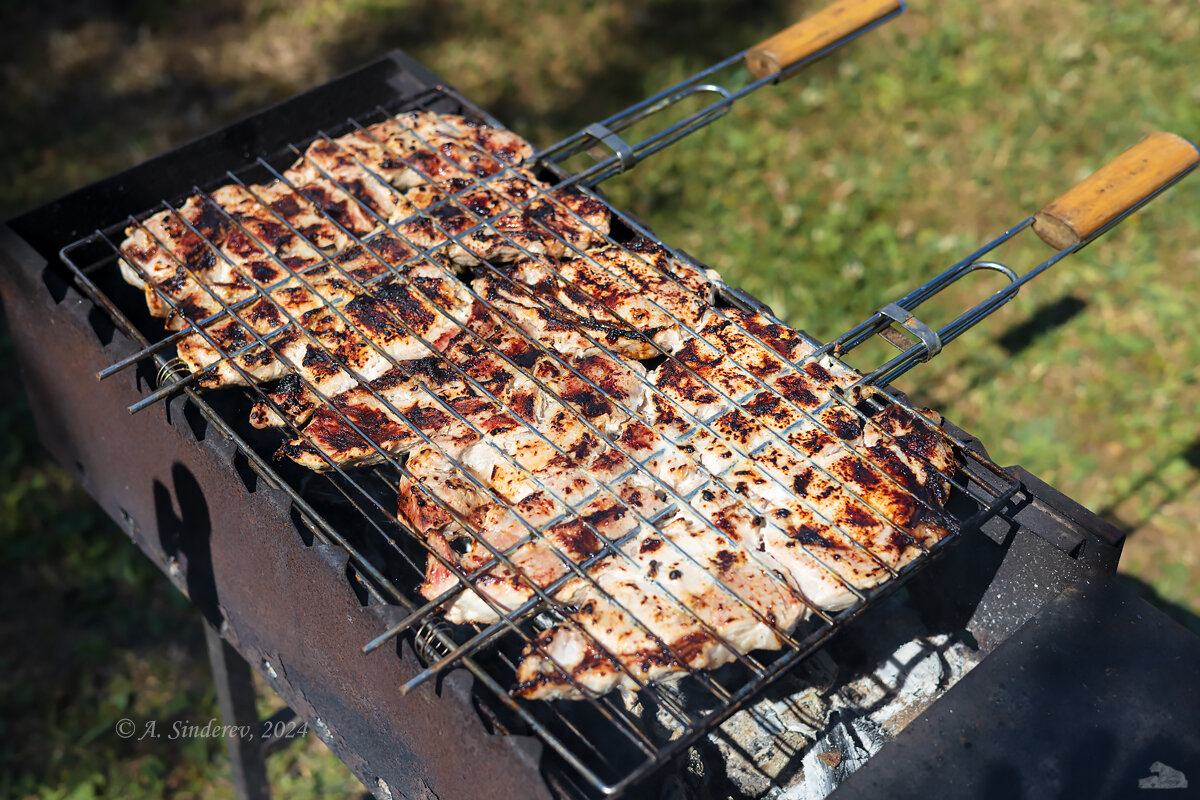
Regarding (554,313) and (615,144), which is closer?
(554,313)

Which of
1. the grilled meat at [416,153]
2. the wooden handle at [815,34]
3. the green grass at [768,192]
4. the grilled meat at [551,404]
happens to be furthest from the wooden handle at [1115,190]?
the green grass at [768,192]

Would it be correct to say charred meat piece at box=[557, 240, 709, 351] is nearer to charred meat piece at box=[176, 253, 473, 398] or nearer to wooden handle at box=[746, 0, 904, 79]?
charred meat piece at box=[176, 253, 473, 398]

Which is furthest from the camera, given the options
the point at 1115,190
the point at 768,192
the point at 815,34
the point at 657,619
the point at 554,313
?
the point at 768,192

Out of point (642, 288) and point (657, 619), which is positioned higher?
point (642, 288)

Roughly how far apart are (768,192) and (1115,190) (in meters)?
3.71

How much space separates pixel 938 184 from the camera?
6.52 metres

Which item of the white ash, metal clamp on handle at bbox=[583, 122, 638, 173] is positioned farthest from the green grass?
metal clamp on handle at bbox=[583, 122, 638, 173]

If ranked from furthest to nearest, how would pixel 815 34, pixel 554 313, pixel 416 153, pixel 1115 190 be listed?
pixel 416 153 → pixel 815 34 → pixel 554 313 → pixel 1115 190

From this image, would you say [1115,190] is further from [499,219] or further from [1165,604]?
[1165,604]

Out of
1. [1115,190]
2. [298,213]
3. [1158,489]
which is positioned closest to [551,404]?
[298,213]

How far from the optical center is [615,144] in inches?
131

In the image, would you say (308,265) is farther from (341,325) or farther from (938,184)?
(938,184)

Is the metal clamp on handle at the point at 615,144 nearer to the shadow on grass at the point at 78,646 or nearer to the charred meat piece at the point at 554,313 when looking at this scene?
the charred meat piece at the point at 554,313

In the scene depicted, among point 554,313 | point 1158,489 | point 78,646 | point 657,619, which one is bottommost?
point 78,646
